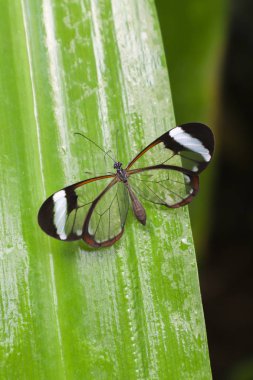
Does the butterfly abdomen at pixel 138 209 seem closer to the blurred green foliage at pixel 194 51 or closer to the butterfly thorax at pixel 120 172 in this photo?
the butterfly thorax at pixel 120 172

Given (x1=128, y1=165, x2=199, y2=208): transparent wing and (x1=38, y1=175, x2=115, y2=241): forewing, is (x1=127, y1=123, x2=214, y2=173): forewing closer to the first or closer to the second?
(x1=128, y1=165, x2=199, y2=208): transparent wing

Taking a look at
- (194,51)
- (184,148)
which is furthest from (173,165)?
(194,51)

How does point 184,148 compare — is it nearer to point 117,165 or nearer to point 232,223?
point 117,165

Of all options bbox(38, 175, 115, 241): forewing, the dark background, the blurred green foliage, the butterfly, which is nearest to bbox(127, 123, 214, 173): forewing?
the butterfly

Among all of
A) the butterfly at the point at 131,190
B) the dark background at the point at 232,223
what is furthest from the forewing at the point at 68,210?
the dark background at the point at 232,223

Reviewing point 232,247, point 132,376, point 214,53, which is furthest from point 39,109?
point 232,247
